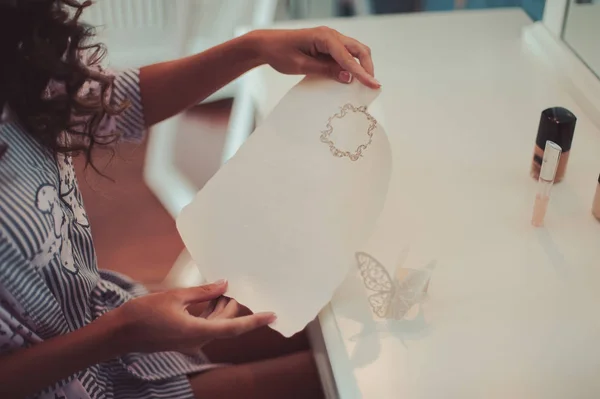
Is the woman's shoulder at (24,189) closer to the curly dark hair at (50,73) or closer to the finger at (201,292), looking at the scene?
the curly dark hair at (50,73)

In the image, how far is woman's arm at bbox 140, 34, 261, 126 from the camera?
82 cm

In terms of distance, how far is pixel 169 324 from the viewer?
0.59 m

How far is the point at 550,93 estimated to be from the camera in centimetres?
95

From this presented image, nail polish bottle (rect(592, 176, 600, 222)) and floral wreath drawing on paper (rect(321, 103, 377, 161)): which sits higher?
floral wreath drawing on paper (rect(321, 103, 377, 161))

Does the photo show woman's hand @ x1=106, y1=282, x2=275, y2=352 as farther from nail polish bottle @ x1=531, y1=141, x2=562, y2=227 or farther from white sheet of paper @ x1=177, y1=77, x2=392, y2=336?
nail polish bottle @ x1=531, y1=141, x2=562, y2=227

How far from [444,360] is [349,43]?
35 cm

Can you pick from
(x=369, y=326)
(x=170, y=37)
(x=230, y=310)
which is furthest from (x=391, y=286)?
(x=170, y=37)

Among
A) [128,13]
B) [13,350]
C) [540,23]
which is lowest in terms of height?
[128,13]

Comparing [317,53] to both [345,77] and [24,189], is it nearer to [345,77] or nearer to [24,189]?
[345,77]

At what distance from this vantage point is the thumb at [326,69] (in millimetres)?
708

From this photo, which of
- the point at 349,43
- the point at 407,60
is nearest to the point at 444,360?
the point at 349,43

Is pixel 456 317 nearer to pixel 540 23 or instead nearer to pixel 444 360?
pixel 444 360

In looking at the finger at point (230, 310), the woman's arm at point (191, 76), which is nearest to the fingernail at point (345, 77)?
the woman's arm at point (191, 76)

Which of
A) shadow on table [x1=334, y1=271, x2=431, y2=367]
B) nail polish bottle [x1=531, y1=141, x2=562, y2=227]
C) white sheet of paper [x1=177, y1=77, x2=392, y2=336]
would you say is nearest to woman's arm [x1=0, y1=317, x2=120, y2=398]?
white sheet of paper [x1=177, y1=77, x2=392, y2=336]
